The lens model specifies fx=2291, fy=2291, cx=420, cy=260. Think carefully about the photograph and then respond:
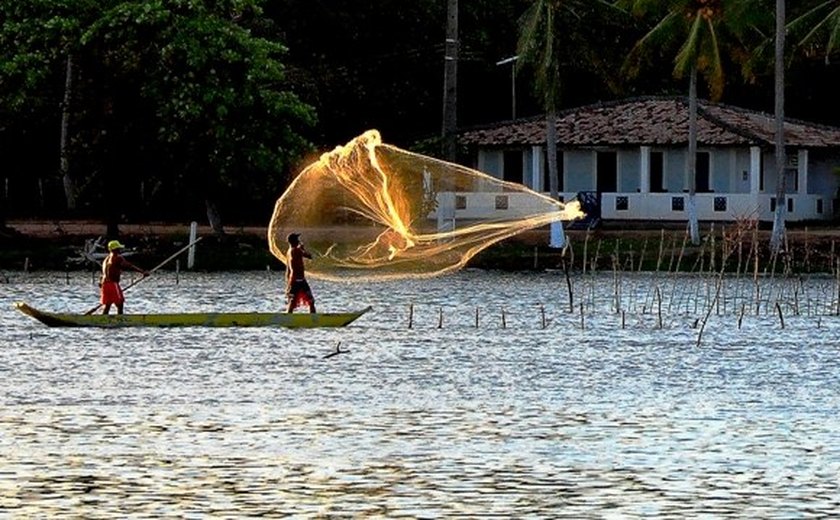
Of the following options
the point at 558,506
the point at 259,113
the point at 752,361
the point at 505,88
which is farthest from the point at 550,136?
the point at 558,506

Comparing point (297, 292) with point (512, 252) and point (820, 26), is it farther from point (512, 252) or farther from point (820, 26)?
point (820, 26)

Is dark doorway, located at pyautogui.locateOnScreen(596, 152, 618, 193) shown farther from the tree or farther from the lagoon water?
the lagoon water

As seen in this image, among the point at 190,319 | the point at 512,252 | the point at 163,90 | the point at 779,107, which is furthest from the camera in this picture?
the point at 512,252

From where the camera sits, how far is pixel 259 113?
62156 millimetres

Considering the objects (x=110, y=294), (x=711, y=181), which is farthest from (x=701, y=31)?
(x=110, y=294)

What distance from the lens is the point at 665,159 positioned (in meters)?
75.6

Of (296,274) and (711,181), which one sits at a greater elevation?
(711,181)

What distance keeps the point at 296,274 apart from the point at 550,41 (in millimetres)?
22799

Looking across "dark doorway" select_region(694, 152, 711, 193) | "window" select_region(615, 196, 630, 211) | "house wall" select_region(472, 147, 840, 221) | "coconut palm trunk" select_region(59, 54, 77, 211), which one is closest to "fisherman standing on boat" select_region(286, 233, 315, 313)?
"coconut palm trunk" select_region(59, 54, 77, 211)

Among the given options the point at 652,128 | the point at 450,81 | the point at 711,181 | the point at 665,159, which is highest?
the point at 450,81

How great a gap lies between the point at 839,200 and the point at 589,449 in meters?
52.5

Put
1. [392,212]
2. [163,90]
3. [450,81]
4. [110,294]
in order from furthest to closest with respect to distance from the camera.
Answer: [450,81]
[163,90]
[110,294]
[392,212]

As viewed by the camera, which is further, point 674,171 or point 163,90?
point 674,171

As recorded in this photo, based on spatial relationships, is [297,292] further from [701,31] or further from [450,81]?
[701,31]
